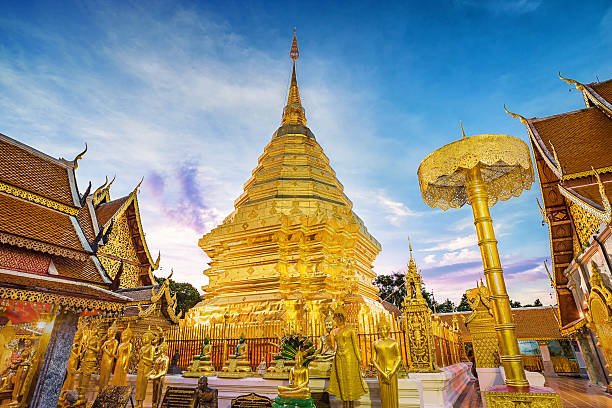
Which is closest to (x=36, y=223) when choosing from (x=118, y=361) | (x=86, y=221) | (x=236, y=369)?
(x=86, y=221)

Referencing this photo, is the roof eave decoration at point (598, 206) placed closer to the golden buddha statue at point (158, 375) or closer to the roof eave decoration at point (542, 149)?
the roof eave decoration at point (542, 149)

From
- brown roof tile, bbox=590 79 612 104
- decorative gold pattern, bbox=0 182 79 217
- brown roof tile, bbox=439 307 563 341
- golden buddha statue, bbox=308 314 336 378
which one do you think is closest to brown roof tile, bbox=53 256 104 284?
decorative gold pattern, bbox=0 182 79 217

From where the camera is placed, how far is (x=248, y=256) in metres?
10.3

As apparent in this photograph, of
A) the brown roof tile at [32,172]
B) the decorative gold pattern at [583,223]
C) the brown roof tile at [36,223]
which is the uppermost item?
the brown roof tile at [32,172]

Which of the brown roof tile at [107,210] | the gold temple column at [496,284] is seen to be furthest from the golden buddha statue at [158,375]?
the brown roof tile at [107,210]

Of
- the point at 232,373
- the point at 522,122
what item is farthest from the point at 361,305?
the point at 522,122

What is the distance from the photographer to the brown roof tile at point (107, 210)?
13.9 meters

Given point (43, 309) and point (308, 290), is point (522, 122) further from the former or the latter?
point (43, 309)

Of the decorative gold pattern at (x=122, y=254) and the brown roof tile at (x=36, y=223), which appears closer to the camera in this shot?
the brown roof tile at (x=36, y=223)

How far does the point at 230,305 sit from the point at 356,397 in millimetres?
5728

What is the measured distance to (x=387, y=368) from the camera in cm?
415

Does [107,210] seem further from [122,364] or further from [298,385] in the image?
[298,385]

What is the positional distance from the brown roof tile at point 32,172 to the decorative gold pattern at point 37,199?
7 cm

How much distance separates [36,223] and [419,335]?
7205 mm
